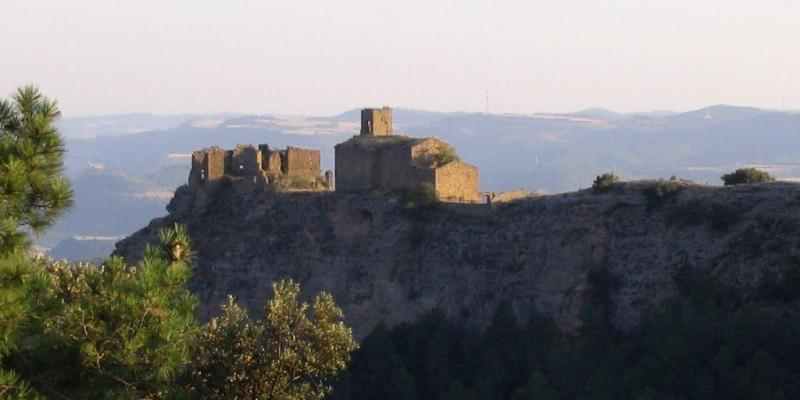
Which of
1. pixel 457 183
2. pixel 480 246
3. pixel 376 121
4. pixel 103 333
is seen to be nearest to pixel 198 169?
pixel 376 121

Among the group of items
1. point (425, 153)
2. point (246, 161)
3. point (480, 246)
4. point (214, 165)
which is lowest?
point (480, 246)

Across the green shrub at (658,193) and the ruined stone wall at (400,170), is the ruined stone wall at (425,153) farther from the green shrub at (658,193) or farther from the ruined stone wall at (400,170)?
the green shrub at (658,193)

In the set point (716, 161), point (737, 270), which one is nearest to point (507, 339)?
point (737, 270)

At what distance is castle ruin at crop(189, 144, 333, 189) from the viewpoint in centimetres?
5112

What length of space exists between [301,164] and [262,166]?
3.54 ft

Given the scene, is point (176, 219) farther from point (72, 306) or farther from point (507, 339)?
point (72, 306)

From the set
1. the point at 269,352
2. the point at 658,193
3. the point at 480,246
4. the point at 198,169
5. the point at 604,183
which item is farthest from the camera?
the point at 198,169

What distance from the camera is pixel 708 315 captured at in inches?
1513

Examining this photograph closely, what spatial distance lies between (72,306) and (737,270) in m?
22.8

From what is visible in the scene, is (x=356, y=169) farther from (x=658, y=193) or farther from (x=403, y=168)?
(x=658, y=193)

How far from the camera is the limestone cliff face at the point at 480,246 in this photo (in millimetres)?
40812

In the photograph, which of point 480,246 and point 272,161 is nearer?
point 480,246

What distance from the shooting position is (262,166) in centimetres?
5159

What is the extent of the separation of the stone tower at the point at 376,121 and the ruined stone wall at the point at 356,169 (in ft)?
5.67
